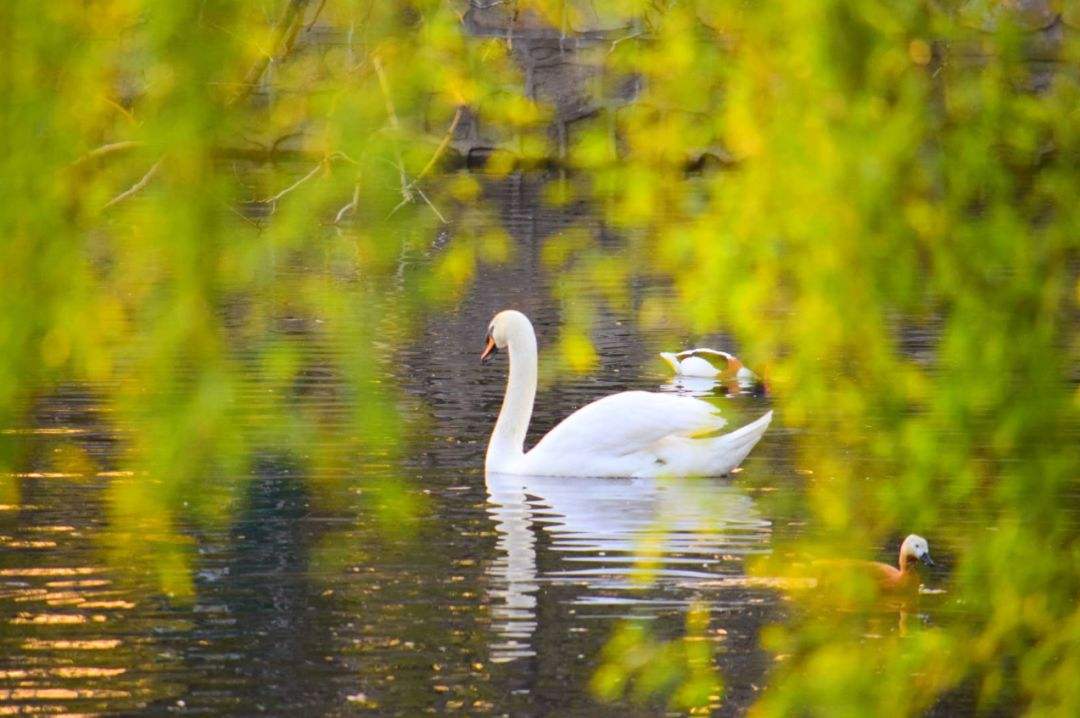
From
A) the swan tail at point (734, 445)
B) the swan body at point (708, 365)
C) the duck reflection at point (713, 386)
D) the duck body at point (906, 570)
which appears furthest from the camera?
the swan body at point (708, 365)

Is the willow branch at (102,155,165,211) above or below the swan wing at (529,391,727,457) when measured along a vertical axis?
above

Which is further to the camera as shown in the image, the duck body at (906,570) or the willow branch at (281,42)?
the duck body at (906,570)

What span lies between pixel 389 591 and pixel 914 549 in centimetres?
217

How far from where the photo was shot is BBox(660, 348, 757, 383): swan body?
16.0 metres

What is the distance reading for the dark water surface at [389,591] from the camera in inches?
288

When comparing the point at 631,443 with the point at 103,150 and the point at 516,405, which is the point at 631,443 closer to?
the point at 516,405

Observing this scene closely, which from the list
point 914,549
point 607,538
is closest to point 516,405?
point 607,538

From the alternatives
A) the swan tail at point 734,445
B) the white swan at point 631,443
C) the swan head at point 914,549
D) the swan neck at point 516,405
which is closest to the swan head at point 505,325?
the swan neck at point 516,405

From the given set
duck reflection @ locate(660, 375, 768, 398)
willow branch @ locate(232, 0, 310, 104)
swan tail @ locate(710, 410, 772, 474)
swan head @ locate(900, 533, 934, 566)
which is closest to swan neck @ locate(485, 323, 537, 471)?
swan tail @ locate(710, 410, 772, 474)

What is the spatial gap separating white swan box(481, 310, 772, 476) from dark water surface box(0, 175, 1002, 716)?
0.43 feet

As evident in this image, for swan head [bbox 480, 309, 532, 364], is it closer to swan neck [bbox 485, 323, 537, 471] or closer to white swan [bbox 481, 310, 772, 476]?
swan neck [bbox 485, 323, 537, 471]

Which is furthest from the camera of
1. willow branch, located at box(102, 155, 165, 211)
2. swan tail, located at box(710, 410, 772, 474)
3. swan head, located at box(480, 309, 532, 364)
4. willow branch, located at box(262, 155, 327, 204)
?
swan head, located at box(480, 309, 532, 364)

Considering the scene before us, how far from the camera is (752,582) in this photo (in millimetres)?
9086

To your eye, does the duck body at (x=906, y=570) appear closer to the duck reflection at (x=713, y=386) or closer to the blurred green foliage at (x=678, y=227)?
the blurred green foliage at (x=678, y=227)
